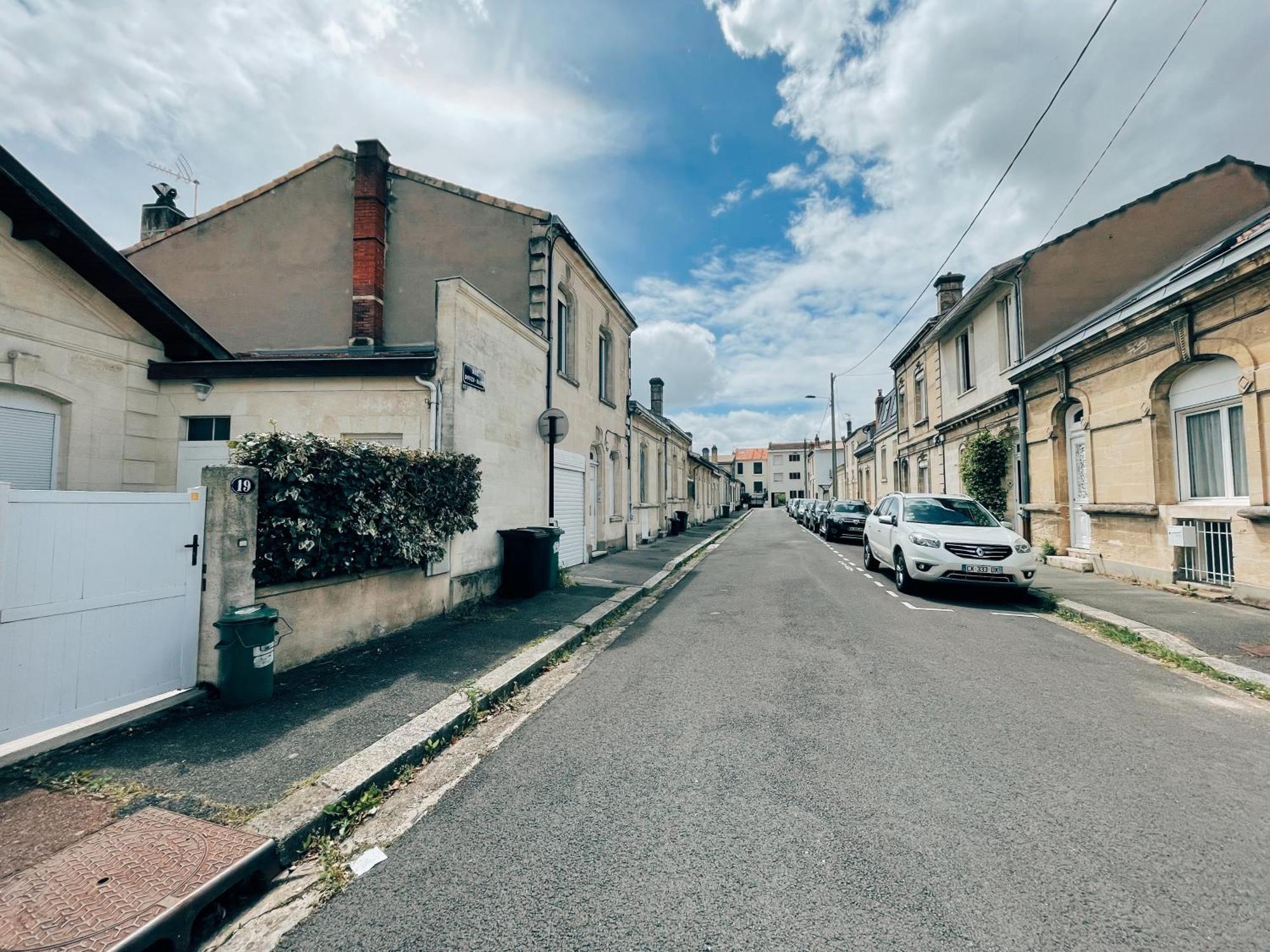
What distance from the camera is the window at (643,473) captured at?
2061 cm

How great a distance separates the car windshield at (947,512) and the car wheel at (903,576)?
721mm

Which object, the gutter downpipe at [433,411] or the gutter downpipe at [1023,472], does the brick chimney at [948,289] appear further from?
the gutter downpipe at [433,411]

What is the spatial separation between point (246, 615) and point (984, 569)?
9255 mm

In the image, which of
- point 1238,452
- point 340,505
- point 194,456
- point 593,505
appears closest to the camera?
point 340,505

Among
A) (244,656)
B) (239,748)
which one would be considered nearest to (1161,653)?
(239,748)

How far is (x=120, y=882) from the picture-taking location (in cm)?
246

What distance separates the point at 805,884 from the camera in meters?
2.48

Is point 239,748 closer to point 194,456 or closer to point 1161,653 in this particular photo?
point 194,456

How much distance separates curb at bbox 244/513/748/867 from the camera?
2895mm

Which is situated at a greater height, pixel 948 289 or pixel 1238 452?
pixel 948 289

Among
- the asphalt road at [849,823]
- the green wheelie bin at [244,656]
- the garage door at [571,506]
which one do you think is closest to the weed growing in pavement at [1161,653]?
the asphalt road at [849,823]

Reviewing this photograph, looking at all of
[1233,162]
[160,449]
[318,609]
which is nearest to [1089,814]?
[318,609]

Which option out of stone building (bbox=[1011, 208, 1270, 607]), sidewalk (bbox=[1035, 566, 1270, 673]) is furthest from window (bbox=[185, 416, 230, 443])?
stone building (bbox=[1011, 208, 1270, 607])

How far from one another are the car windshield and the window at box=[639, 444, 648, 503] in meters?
10.8
